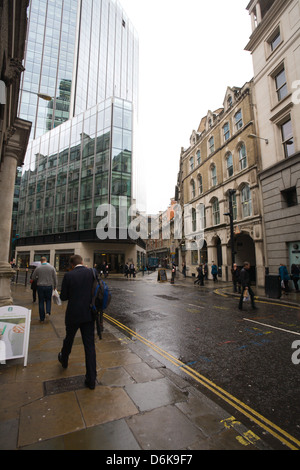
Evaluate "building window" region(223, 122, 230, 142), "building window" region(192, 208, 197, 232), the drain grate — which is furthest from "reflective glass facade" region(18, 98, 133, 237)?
the drain grate

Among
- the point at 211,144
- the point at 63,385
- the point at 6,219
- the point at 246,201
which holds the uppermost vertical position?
the point at 211,144

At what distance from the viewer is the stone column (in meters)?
7.66

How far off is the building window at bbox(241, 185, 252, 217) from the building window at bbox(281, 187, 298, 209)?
12.8 ft

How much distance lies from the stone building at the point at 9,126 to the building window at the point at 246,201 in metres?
17.1

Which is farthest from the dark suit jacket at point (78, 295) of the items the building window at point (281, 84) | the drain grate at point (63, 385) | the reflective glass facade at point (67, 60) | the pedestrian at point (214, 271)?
the reflective glass facade at point (67, 60)

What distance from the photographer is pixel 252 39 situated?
58.8ft

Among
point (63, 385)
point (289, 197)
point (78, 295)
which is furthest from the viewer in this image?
point (289, 197)

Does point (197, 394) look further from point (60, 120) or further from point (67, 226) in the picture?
point (60, 120)

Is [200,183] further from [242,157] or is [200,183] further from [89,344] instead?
[89,344]

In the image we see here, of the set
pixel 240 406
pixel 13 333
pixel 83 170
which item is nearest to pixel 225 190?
pixel 240 406

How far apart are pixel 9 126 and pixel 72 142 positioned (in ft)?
109

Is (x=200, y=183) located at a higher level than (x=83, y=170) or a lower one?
lower

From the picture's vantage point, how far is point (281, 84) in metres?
15.6
